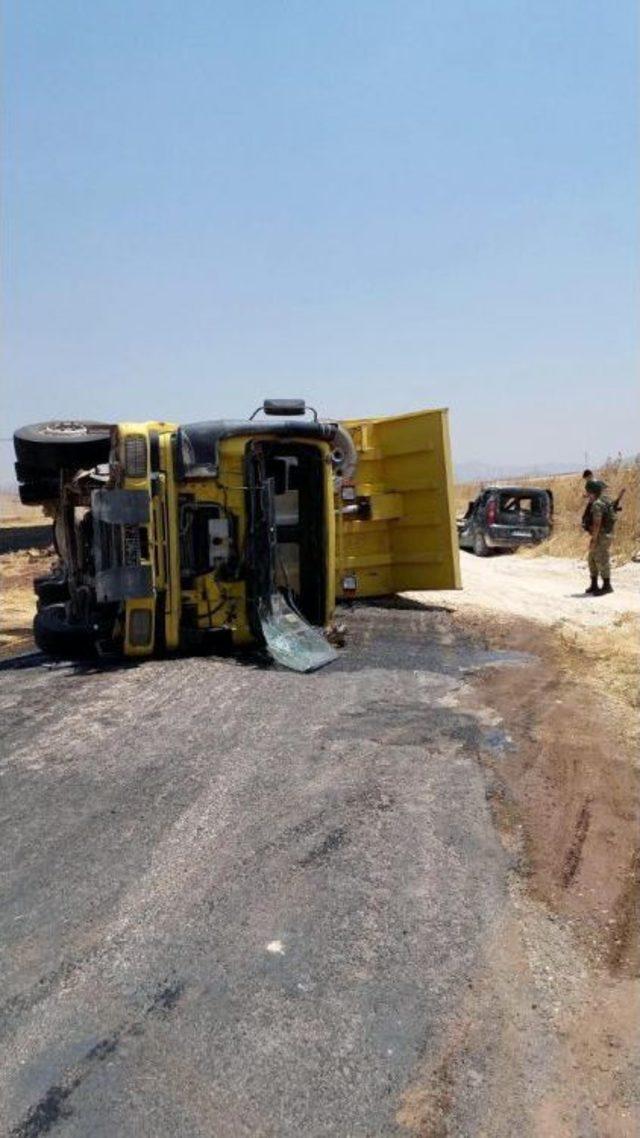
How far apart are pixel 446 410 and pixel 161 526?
388cm

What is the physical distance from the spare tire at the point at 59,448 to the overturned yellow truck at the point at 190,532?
0.04 feet

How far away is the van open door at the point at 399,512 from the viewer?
9.69m

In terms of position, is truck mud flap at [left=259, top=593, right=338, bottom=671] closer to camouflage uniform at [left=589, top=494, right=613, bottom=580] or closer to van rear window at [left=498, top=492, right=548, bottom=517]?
camouflage uniform at [left=589, top=494, right=613, bottom=580]

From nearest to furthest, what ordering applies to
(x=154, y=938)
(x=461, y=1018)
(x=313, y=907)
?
(x=461, y=1018) < (x=154, y=938) < (x=313, y=907)

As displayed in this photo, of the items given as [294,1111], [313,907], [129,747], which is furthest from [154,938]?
[129,747]

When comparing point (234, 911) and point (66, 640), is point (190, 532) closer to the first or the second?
point (66, 640)

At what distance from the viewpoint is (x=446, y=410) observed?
9.49 meters

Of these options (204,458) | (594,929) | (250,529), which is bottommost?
(594,929)

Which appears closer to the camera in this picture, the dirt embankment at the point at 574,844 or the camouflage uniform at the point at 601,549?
the dirt embankment at the point at 574,844

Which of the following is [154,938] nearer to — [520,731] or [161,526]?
[520,731]

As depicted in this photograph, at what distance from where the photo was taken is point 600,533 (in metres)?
12.1

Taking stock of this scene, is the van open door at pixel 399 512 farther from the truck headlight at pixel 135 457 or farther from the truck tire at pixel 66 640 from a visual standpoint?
the truck tire at pixel 66 640

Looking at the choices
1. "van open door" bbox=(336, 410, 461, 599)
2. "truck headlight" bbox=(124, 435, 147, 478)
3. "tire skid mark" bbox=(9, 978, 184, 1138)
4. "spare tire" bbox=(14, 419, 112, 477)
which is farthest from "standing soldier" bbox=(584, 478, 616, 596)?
"tire skid mark" bbox=(9, 978, 184, 1138)

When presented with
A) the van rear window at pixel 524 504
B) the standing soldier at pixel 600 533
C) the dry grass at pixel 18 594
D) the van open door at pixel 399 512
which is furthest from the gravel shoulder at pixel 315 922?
the van rear window at pixel 524 504
